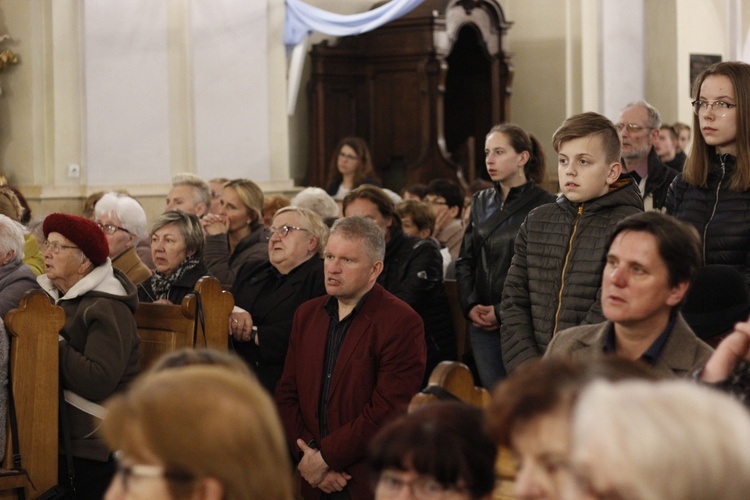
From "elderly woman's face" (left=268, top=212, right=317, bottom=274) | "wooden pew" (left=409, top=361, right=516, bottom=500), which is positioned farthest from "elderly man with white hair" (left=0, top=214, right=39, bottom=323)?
"wooden pew" (left=409, top=361, right=516, bottom=500)

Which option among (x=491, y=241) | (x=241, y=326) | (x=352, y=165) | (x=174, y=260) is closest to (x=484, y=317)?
(x=491, y=241)

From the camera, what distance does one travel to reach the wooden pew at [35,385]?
3.96 m

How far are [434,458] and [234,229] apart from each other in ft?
14.3

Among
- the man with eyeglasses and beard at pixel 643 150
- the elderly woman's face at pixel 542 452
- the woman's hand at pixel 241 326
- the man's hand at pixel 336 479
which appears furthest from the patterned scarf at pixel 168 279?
the elderly woman's face at pixel 542 452

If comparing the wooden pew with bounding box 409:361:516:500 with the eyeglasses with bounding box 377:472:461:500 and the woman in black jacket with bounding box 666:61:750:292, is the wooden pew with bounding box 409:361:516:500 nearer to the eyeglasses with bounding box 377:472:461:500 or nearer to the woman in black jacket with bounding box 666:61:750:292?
the eyeglasses with bounding box 377:472:461:500

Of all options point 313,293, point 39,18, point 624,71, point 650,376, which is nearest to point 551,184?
point 624,71

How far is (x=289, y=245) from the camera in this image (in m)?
4.82

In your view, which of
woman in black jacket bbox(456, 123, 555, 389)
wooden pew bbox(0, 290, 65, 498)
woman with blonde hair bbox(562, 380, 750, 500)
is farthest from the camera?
woman in black jacket bbox(456, 123, 555, 389)

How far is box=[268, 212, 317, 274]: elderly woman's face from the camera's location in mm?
4820

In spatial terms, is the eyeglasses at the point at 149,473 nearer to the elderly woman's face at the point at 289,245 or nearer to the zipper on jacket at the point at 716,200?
the zipper on jacket at the point at 716,200

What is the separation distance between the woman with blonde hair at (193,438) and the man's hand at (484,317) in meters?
3.19

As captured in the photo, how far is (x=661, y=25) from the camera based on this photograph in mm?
11914

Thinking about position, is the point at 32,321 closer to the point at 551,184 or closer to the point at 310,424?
the point at 310,424

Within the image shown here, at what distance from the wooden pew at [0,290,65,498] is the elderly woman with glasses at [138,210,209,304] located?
1070mm
